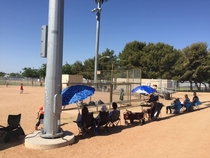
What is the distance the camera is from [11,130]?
685 centimetres

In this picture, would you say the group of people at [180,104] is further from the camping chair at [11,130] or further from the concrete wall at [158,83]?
the camping chair at [11,130]

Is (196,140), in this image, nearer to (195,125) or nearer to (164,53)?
(195,125)

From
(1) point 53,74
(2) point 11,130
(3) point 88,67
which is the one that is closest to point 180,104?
(1) point 53,74

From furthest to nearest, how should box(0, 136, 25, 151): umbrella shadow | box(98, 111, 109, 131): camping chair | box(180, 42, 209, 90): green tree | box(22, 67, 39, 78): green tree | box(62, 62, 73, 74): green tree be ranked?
box(22, 67, 39, 78): green tree → box(62, 62, 73, 74): green tree → box(180, 42, 209, 90): green tree → box(98, 111, 109, 131): camping chair → box(0, 136, 25, 151): umbrella shadow

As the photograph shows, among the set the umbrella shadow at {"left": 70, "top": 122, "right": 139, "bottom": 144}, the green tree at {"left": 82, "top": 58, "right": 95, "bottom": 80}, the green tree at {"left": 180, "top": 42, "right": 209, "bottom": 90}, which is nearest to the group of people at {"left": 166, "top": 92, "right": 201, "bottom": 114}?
the umbrella shadow at {"left": 70, "top": 122, "right": 139, "bottom": 144}

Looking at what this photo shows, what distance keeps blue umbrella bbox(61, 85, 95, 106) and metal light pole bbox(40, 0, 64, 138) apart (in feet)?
2.45

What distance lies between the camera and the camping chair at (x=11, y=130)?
6.63 metres

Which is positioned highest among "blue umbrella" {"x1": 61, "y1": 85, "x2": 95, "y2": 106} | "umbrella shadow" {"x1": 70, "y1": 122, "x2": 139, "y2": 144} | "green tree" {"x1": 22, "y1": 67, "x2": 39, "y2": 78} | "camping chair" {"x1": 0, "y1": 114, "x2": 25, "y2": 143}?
"green tree" {"x1": 22, "y1": 67, "x2": 39, "y2": 78}

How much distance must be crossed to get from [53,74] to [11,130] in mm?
2275

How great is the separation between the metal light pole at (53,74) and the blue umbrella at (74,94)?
75 cm

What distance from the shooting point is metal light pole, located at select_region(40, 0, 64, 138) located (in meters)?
6.70

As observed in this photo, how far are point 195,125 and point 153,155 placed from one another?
4567 millimetres

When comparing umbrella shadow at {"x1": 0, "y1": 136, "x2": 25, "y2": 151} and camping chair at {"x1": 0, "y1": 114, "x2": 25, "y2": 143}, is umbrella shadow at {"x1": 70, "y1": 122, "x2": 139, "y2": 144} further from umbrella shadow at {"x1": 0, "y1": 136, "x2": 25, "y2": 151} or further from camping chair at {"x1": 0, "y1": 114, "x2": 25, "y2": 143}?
camping chair at {"x1": 0, "y1": 114, "x2": 25, "y2": 143}


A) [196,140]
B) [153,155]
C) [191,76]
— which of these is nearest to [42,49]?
[153,155]
